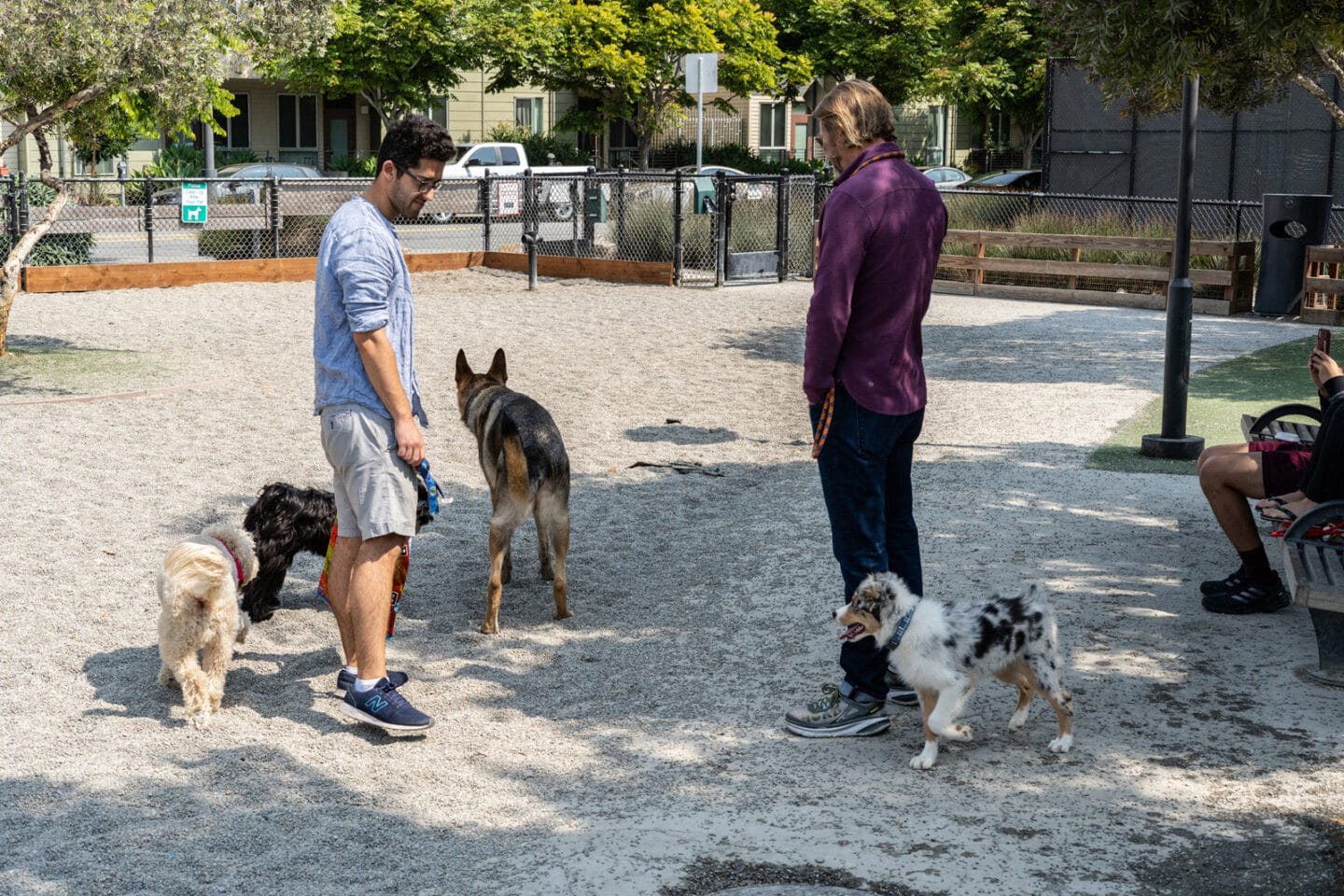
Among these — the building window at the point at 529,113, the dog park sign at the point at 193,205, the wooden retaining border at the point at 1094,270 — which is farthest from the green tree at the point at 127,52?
the building window at the point at 529,113

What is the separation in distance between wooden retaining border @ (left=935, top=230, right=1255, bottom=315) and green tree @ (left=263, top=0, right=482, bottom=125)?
72.1 feet

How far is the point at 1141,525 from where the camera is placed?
7.19 metres

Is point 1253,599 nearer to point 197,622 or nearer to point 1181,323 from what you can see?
point 1181,323

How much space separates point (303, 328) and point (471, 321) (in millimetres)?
1839

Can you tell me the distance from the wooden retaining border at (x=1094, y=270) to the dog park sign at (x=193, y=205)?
32.3ft

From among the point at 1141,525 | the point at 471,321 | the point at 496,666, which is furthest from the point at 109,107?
the point at 1141,525

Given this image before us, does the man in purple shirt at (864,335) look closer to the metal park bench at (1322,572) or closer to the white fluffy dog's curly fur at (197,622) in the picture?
the metal park bench at (1322,572)

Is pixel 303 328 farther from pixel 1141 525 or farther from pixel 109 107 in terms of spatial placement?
pixel 1141 525

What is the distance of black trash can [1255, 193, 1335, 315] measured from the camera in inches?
599

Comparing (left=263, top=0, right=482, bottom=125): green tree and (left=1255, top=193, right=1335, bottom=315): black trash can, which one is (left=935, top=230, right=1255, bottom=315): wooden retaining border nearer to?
(left=1255, top=193, right=1335, bottom=315): black trash can

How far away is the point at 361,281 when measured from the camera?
4.43 meters

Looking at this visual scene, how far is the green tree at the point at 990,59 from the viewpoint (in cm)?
4359

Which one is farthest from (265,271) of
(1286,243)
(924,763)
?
(924,763)

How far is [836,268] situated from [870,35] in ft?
142
